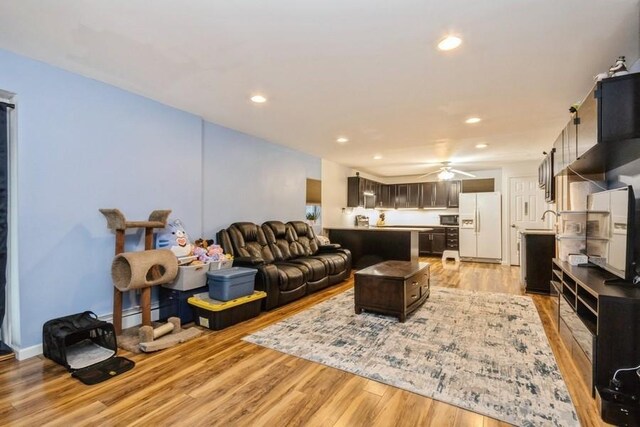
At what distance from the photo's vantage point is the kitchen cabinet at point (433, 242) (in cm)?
827

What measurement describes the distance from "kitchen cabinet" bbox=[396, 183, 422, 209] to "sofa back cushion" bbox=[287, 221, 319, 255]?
14.5ft

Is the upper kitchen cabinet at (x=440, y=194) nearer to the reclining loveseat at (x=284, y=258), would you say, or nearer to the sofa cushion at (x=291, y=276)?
the reclining loveseat at (x=284, y=258)

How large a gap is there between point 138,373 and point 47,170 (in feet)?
6.05

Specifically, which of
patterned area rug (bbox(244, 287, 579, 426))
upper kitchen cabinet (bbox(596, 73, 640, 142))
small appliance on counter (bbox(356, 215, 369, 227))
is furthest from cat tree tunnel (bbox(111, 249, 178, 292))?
small appliance on counter (bbox(356, 215, 369, 227))

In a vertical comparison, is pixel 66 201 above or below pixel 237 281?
above

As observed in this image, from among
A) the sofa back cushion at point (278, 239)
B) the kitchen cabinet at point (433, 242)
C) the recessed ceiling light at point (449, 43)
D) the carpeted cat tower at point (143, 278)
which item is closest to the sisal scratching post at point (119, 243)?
the carpeted cat tower at point (143, 278)

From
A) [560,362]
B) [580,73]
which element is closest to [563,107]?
[580,73]

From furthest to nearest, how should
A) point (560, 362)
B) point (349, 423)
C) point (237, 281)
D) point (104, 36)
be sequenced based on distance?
point (237, 281)
point (560, 362)
point (104, 36)
point (349, 423)

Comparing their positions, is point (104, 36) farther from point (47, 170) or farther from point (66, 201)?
point (66, 201)

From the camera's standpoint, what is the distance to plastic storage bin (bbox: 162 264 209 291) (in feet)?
11.0

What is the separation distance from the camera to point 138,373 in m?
2.32

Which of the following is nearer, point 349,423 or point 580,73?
point 349,423

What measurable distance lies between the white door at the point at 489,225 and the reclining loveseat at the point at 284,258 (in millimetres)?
4012

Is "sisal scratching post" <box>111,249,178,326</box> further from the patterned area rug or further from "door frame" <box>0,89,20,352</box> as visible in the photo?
the patterned area rug
